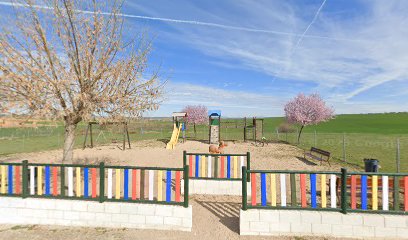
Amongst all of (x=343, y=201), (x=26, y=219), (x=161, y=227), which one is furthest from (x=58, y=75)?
(x=343, y=201)

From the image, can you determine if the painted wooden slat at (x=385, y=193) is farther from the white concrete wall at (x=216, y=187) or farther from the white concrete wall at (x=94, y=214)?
the white concrete wall at (x=94, y=214)

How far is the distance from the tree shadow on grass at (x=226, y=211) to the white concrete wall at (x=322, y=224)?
0.57m

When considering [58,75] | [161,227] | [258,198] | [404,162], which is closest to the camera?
[161,227]

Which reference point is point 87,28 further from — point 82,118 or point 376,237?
point 376,237

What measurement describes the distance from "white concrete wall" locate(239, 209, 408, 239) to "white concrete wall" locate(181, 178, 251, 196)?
2.55 m

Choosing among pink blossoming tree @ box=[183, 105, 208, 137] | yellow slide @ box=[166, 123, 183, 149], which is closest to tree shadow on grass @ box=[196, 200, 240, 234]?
yellow slide @ box=[166, 123, 183, 149]

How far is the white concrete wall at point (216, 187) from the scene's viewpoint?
757cm

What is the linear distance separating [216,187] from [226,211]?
1.37 meters

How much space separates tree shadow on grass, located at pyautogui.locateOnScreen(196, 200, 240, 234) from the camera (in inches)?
219

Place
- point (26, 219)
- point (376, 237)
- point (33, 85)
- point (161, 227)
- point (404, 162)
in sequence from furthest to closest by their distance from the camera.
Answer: point (404, 162) → point (33, 85) → point (26, 219) → point (161, 227) → point (376, 237)

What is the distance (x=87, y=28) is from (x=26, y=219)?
5017 millimetres

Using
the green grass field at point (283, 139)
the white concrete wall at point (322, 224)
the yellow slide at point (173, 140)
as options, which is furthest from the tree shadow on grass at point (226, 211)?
the yellow slide at point (173, 140)

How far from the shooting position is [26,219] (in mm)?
5562

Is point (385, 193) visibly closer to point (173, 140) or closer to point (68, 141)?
point (68, 141)
